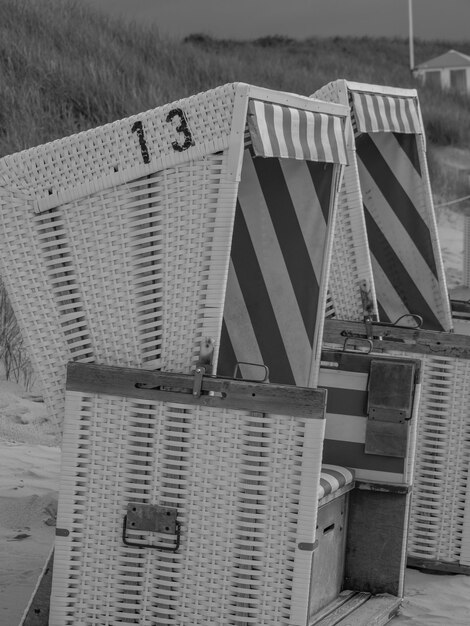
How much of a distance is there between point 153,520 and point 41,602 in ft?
1.31

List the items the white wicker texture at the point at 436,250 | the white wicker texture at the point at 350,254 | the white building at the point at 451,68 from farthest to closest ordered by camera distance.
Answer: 1. the white building at the point at 451,68
2. the white wicker texture at the point at 436,250
3. the white wicker texture at the point at 350,254

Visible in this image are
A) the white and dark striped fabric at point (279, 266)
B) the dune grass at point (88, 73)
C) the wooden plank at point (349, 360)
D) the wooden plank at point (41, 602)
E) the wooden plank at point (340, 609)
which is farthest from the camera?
the dune grass at point (88, 73)

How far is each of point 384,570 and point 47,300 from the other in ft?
4.77

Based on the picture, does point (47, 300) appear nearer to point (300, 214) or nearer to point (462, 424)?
point (300, 214)

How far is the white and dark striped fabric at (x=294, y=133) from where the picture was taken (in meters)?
2.53

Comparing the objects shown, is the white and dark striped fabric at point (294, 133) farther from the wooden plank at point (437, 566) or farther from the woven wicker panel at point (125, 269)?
the wooden plank at point (437, 566)

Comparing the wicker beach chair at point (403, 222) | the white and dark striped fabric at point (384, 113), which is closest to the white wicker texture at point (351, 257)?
the white and dark striped fabric at point (384, 113)

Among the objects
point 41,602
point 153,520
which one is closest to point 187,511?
A: point 153,520

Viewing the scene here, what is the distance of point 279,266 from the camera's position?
3.19 metres

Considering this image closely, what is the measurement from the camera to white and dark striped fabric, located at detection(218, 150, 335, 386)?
3.14m

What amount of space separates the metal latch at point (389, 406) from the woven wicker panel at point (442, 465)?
43 cm

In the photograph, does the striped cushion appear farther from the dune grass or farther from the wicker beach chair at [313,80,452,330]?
the dune grass

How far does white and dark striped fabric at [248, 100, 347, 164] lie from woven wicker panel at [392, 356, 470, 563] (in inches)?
44.8

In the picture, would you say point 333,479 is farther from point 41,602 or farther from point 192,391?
point 41,602
